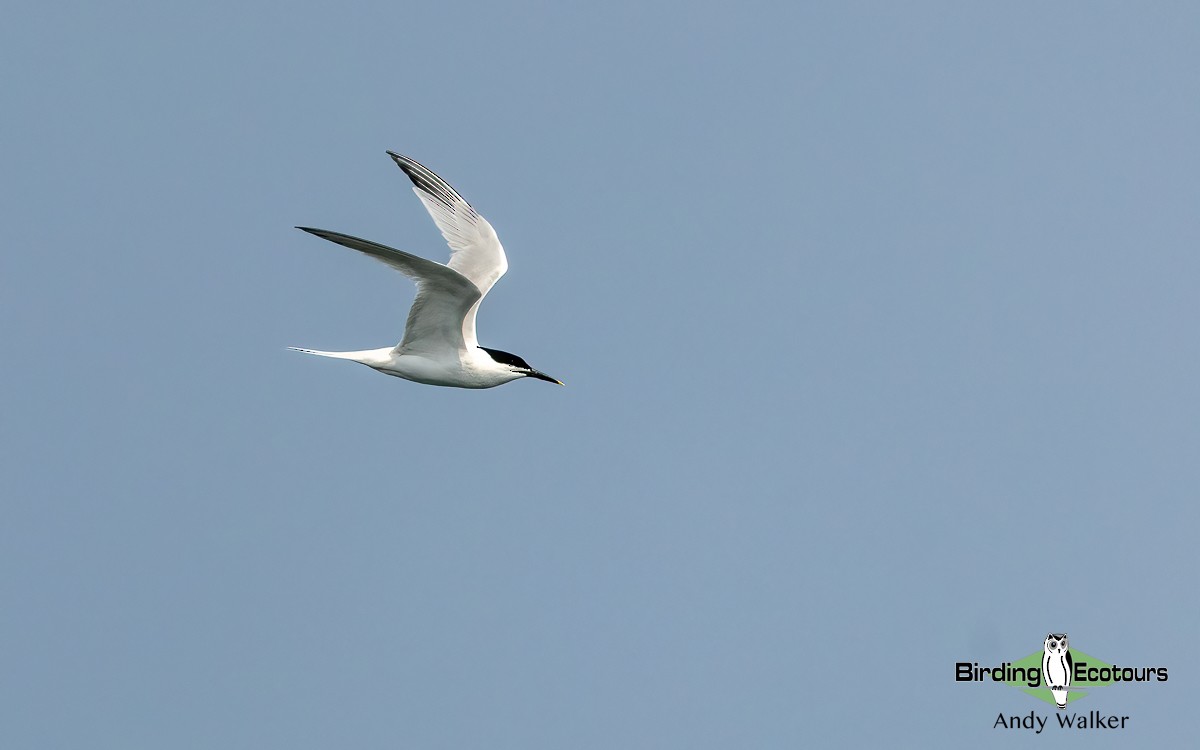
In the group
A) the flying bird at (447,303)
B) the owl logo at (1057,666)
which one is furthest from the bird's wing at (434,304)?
the owl logo at (1057,666)

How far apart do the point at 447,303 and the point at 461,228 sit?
253cm

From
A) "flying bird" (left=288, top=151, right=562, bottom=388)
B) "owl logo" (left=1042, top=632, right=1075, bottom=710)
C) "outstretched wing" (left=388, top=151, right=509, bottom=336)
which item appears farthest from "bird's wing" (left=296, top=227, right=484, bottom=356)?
"owl logo" (left=1042, top=632, right=1075, bottom=710)

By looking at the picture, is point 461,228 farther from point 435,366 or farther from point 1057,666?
point 1057,666

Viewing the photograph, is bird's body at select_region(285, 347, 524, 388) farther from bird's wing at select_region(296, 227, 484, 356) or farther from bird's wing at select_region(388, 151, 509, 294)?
bird's wing at select_region(388, 151, 509, 294)

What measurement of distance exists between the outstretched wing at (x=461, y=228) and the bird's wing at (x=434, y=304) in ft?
4.50

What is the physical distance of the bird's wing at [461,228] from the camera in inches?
778

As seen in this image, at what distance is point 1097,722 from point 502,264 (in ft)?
31.3

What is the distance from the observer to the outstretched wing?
19.8 meters

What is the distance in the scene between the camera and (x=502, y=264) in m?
19.8

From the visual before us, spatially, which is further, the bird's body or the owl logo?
the owl logo

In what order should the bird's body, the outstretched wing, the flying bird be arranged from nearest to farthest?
the flying bird → the bird's body → the outstretched wing

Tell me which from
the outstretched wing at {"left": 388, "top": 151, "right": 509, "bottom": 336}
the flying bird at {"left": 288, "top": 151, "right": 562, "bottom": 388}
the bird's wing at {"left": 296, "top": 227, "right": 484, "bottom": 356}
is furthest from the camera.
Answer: the outstretched wing at {"left": 388, "top": 151, "right": 509, "bottom": 336}

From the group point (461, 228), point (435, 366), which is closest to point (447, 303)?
point (435, 366)

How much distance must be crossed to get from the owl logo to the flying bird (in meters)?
8.04
